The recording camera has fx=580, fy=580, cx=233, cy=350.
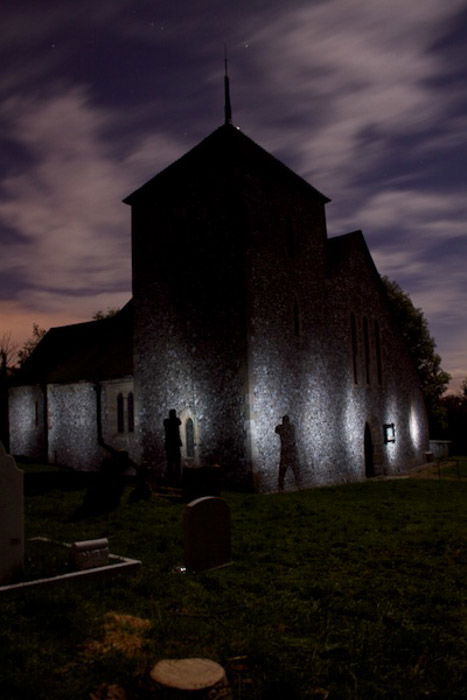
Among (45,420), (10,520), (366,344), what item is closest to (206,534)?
(10,520)

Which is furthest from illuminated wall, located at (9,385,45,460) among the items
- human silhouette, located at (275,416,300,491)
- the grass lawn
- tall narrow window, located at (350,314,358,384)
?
the grass lawn

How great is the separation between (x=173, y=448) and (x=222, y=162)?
957cm

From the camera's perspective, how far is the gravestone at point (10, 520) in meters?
6.57

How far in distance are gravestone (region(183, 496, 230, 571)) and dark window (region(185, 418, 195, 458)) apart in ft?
36.1

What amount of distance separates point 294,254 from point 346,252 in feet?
15.4

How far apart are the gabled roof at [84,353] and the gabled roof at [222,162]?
7167mm

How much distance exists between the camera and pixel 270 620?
5.56m

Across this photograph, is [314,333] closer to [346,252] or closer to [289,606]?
[346,252]

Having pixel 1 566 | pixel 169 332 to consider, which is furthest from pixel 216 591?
pixel 169 332

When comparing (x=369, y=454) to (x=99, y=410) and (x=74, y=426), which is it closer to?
(x=99, y=410)

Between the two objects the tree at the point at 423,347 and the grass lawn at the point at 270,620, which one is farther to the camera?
the tree at the point at 423,347

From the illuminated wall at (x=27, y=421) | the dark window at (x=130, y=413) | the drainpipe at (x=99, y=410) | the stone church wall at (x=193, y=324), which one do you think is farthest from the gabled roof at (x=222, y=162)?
the illuminated wall at (x=27, y=421)

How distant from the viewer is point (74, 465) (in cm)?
2552

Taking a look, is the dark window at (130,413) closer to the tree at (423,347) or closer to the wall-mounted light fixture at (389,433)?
the wall-mounted light fixture at (389,433)
